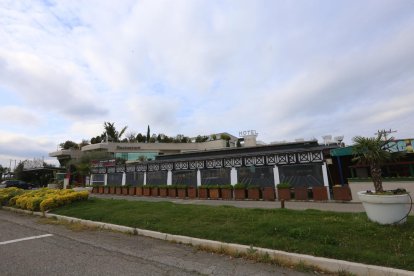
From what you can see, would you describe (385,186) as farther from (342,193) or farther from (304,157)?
(304,157)

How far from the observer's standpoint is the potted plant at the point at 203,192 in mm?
21281

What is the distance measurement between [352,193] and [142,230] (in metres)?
12.3

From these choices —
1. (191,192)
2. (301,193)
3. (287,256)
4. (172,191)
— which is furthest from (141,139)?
(287,256)

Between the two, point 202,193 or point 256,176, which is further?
point 202,193

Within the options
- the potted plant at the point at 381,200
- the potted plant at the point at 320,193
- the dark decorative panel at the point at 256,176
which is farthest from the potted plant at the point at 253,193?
the potted plant at the point at 381,200

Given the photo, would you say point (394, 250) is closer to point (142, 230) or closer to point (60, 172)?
point (142, 230)

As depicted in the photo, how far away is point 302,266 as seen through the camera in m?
5.12

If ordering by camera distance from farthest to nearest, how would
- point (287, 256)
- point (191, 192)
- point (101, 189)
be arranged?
point (101, 189) → point (191, 192) → point (287, 256)

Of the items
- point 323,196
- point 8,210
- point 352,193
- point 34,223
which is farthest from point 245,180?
point 8,210

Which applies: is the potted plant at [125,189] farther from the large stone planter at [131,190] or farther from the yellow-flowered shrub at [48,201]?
the yellow-flowered shrub at [48,201]

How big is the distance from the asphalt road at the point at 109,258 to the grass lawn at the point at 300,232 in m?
0.75

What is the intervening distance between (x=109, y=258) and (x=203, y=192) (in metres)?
15.6

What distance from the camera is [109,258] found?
602 cm

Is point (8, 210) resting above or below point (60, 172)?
below
